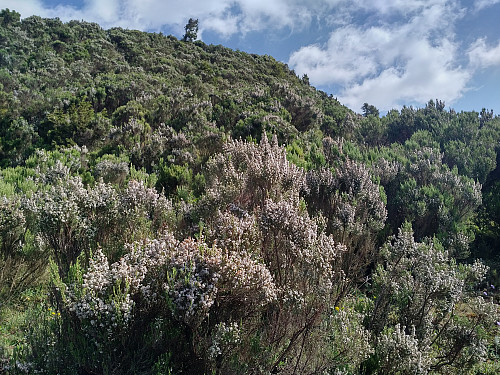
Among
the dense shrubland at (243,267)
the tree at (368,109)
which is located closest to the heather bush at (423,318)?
the dense shrubland at (243,267)

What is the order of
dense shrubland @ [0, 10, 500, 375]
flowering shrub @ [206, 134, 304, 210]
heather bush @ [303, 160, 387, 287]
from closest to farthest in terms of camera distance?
dense shrubland @ [0, 10, 500, 375], flowering shrub @ [206, 134, 304, 210], heather bush @ [303, 160, 387, 287]

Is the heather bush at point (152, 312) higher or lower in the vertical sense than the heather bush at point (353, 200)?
lower

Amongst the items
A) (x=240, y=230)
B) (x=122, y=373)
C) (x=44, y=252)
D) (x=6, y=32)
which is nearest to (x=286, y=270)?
(x=240, y=230)

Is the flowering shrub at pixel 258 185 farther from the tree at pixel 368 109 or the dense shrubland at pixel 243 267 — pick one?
the tree at pixel 368 109

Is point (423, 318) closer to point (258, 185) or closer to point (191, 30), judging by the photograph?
point (258, 185)

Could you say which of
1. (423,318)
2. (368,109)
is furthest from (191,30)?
(423,318)

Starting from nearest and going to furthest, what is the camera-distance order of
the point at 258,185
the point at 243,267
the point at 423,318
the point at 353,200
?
the point at 243,267, the point at 423,318, the point at 258,185, the point at 353,200

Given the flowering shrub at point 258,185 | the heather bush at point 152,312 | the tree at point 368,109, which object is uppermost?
the tree at point 368,109

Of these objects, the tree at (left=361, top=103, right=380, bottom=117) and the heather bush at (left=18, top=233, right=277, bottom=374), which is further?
the tree at (left=361, top=103, right=380, bottom=117)

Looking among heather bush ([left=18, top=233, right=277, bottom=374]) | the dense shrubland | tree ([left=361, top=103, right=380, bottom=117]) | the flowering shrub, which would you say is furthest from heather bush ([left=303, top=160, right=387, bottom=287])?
tree ([left=361, top=103, right=380, bottom=117])

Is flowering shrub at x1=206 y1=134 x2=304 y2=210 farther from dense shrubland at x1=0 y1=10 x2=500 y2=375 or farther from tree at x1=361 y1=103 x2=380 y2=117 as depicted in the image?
tree at x1=361 y1=103 x2=380 y2=117

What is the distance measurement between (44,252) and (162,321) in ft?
12.7

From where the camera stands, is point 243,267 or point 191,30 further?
point 191,30

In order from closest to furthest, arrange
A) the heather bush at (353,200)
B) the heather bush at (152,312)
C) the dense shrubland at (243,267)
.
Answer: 1. the heather bush at (152,312)
2. the dense shrubland at (243,267)
3. the heather bush at (353,200)
